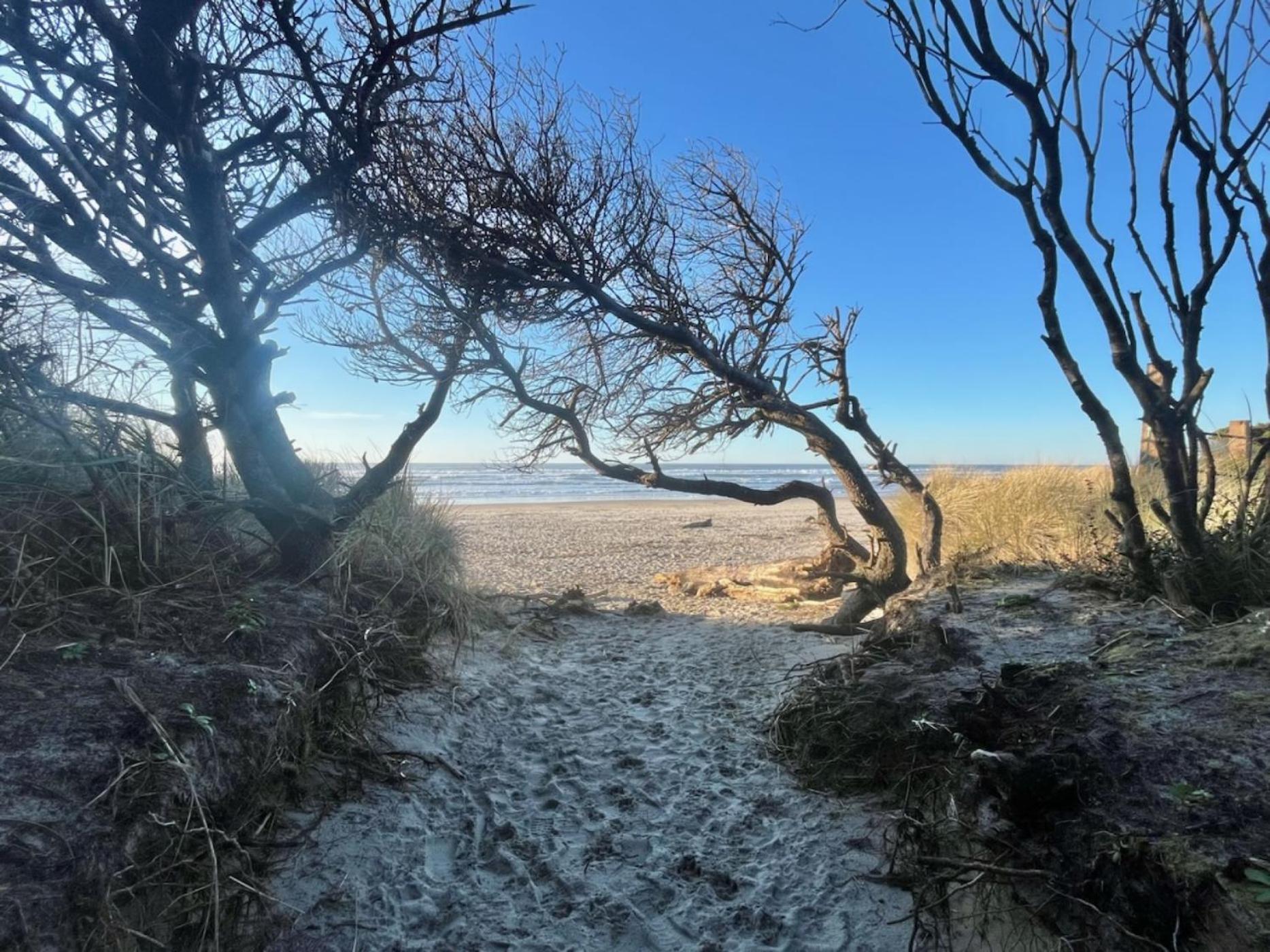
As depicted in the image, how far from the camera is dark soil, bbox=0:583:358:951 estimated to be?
6.43ft

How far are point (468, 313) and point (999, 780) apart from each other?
18.7 ft

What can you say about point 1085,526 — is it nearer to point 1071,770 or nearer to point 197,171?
point 1071,770

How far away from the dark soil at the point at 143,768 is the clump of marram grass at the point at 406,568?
1286 mm

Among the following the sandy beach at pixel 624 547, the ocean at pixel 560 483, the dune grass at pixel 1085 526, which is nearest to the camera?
the dune grass at pixel 1085 526

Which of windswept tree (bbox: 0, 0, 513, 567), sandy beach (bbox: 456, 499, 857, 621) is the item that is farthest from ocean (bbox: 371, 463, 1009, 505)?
windswept tree (bbox: 0, 0, 513, 567)

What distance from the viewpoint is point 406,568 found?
5.34m

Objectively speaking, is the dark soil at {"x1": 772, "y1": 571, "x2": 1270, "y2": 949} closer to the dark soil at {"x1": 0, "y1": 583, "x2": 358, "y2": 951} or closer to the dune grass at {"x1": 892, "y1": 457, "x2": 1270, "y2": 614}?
the dune grass at {"x1": 892, "y1": 457, "x2": 1270, "y2": 614}

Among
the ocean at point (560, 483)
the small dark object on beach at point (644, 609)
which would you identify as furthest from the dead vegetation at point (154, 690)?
the ocean at point (560, 483)

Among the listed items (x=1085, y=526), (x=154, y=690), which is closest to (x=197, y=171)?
(x=154, y=690)

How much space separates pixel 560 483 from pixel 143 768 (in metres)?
38.4

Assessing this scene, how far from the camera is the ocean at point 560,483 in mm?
30969

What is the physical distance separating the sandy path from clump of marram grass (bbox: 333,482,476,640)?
2.27 feet

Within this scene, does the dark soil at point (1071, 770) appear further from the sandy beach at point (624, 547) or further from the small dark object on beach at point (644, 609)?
the sandy beach at point (624, 547)

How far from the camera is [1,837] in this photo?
1913 mm
